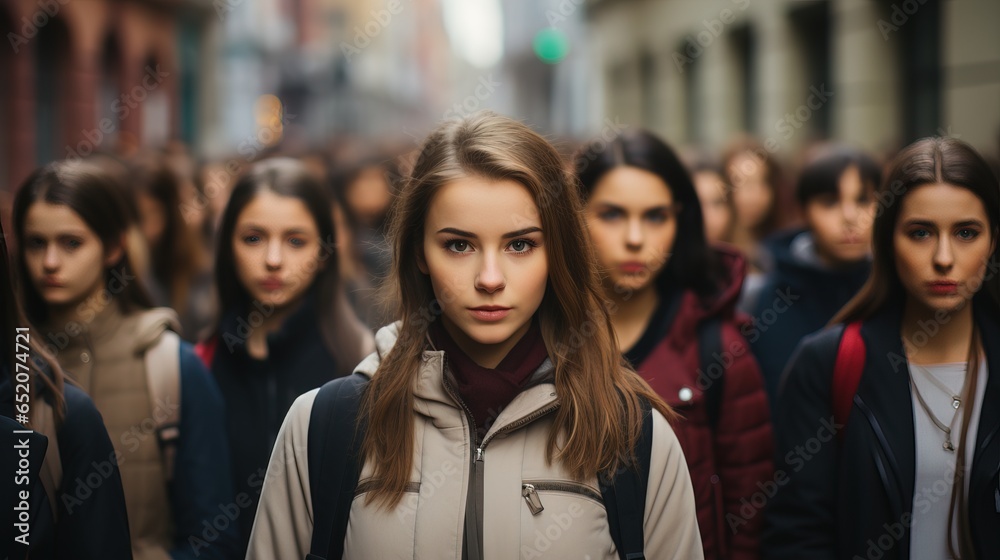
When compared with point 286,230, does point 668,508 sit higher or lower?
lower

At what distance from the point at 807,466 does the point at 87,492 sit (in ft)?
7.10

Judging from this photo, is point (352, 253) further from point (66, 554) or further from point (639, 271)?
point (66, 554)

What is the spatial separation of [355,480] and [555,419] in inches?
21.5

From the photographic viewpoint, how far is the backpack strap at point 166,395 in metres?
3.52

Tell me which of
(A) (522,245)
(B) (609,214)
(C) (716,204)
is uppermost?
(C) (716,204)

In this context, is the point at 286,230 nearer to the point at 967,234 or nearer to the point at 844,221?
the point at 967,234

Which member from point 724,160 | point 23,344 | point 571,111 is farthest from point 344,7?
point 23,344

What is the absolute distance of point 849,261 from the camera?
4922mm

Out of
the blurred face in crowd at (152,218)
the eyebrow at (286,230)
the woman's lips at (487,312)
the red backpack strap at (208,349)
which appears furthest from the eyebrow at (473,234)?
the blurred face in crowd at (152,218)

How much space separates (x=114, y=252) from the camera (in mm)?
3752

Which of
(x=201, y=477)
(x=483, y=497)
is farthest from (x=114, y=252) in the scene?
(x=483, y=497)

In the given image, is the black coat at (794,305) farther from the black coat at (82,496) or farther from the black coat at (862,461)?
the black coat at (82,496)

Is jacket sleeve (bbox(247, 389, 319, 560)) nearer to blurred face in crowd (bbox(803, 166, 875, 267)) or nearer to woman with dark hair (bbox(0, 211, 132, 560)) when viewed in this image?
woman with dark hair (bbox(0, 211, 132, 560))

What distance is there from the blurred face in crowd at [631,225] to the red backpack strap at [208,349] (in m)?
1.64
